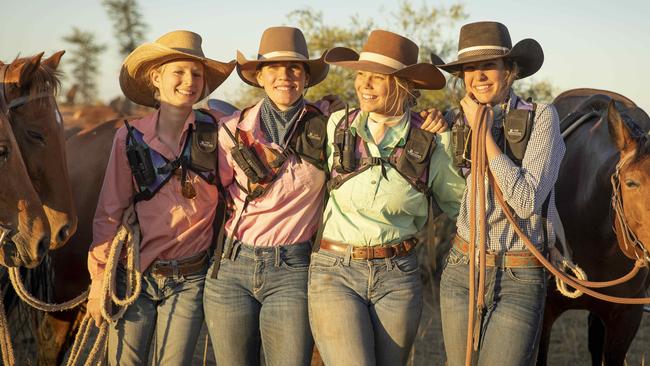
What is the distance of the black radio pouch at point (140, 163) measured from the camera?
3670mm

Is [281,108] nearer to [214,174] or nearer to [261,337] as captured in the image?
[214,174]

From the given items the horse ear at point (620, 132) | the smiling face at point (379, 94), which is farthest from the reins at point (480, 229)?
the horse ear at point (620, 132)

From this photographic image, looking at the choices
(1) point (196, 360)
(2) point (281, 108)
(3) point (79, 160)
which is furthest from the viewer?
(1) point (196, 360)

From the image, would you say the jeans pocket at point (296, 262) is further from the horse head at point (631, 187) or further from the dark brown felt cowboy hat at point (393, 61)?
the horse head at point (631, 187)

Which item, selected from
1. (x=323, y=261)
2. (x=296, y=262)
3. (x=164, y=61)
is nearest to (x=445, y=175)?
(x=323, y=261)

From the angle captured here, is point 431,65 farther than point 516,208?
Yes

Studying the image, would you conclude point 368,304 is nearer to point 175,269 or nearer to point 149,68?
point 175,269

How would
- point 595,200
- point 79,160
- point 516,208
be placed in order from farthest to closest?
1. point 79,160
2. point 595,200
3. point 516,208

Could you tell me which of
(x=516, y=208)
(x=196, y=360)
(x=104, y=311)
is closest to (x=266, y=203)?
(x=104, y=311)

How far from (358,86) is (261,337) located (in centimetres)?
125

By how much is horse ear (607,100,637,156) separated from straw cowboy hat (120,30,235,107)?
1.98 meters

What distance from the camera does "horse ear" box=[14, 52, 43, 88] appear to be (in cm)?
370

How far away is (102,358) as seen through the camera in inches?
149

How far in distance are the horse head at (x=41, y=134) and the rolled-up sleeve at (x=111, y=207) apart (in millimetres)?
211
